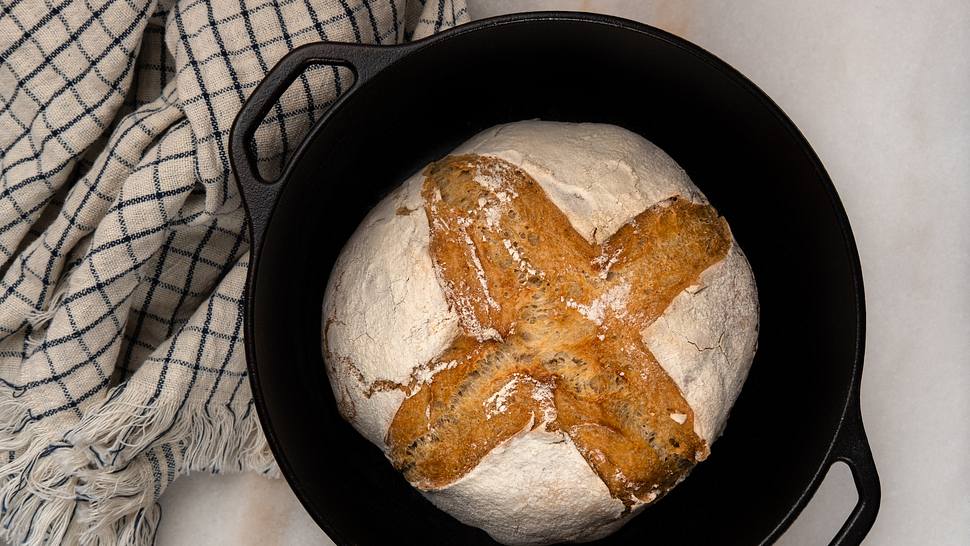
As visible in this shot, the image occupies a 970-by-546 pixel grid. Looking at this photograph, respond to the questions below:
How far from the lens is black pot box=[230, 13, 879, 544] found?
89 cm

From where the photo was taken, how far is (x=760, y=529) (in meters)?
0.94

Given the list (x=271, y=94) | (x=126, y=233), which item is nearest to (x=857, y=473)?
(x=271, y=94)

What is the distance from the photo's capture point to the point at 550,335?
89 centimetres

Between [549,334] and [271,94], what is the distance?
40 cm

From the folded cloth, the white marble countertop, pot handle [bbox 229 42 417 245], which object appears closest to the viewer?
pot handle [bbox 229 42 417 245]

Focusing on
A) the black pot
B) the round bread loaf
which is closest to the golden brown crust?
the round bread loaf

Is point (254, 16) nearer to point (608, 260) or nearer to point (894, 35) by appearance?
point (608, 260)

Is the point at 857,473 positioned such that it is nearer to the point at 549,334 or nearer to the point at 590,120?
the point at 549,334

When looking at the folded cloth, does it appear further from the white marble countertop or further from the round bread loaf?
the round bread loaf

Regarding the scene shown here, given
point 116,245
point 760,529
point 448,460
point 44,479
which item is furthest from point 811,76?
point 44,479

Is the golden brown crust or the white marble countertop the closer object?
the golden brown crust

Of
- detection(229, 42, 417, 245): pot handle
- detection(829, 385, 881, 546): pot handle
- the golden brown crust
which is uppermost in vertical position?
detection(229, 42, 417, 245): pot handle

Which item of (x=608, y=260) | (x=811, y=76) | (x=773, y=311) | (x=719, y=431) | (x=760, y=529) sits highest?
(x=811, y=76)

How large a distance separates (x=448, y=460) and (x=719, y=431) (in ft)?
1.09
